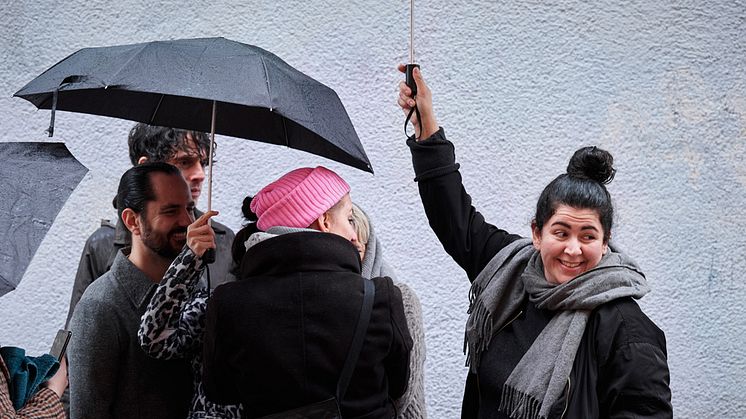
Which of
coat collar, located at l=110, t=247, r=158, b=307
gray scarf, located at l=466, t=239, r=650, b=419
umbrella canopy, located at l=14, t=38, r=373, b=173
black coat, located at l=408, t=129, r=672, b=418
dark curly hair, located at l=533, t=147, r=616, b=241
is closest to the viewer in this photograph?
umbrella canopy, located at l=14, t=38, r=373, b=173

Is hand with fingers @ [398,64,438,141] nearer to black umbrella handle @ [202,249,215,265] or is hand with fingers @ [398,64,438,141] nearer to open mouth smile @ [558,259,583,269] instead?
open mouth smile @ [558,259,583,269]

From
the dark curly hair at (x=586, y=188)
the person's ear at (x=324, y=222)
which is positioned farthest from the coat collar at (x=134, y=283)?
the dark curly hair at (x=586, y=188)

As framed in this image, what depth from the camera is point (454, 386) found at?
14.5ft

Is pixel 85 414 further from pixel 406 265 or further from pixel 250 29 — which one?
pixel 250 29

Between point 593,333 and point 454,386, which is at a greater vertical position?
point 593,333

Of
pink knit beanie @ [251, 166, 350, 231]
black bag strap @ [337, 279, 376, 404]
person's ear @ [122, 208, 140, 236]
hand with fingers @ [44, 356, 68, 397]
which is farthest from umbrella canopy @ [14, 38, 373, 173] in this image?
hand with fingers @ [44, 356, 68, 397]

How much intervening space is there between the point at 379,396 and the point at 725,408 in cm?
237

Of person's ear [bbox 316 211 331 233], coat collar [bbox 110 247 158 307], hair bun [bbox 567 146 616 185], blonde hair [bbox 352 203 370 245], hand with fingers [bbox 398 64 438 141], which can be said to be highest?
hand with fingers [bbox 398 64 438 141]

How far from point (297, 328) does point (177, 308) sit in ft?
1.40

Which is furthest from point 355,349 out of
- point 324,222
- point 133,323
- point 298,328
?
point 133,323

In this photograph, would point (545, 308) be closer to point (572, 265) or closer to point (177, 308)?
point (572, 265)

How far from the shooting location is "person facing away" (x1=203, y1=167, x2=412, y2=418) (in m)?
2.43

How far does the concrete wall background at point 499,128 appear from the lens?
4.28 metres

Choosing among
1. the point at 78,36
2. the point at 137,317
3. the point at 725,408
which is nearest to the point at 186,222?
the point at 137,317
